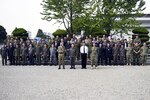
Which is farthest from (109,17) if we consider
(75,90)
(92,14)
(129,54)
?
(75,90)

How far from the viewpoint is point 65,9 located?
44.3m

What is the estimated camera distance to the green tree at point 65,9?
4375 centimetres

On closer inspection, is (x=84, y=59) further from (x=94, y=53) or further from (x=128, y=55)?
(x=128, y=55)

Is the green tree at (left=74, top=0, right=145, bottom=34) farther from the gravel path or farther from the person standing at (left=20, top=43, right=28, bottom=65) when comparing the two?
the gravel path

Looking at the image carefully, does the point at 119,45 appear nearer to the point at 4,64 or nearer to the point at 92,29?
the point at 4,64

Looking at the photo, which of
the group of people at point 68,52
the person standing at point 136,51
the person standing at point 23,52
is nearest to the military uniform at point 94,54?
the group of people at point 68,52

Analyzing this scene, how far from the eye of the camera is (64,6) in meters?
44.0

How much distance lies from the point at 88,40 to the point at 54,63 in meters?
2.92

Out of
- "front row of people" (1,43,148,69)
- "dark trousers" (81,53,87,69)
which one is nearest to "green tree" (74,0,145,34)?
"front row of people" (1,43,148,69)

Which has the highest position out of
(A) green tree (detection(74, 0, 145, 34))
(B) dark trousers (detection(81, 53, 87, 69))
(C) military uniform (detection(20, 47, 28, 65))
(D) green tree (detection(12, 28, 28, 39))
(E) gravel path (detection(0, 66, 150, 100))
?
(A) green tree (detection(74, 0, 145, 34))

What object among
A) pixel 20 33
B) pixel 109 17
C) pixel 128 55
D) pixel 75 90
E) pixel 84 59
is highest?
pixel 109 17

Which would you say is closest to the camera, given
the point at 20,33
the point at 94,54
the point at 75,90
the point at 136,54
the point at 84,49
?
the point at 75,90

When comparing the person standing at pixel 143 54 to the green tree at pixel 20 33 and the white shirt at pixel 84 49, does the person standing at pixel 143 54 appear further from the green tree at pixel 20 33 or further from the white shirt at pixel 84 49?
the green tree at pixel 20 33

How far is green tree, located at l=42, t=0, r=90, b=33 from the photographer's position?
144 ft
